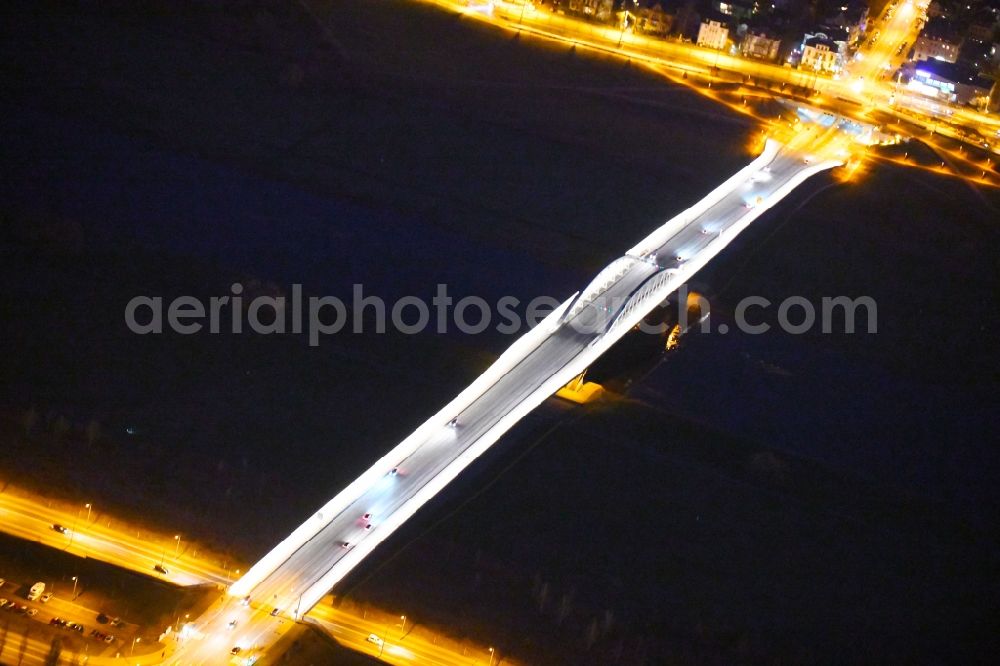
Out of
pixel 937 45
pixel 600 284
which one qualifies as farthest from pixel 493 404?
pixel 937 45

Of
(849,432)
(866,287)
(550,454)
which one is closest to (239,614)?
(550,454)

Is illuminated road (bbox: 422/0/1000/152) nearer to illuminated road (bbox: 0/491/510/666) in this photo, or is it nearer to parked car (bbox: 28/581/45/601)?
illuminated road (bbox: 0/491/510/666)

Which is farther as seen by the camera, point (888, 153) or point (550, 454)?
point (888, 153)

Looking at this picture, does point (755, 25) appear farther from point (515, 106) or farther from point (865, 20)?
point (515, 106)

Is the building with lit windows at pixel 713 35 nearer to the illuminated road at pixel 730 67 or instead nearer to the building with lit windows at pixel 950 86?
the illuminated road at pixel 730 67

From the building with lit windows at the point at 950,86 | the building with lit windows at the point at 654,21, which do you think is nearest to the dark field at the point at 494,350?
the building with lit windows at the point at 654,21

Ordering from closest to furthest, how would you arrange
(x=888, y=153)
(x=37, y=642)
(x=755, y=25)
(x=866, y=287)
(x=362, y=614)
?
(x=37, y=642) → (x=362, y=614) → (x=866, y=287) → (x=888, y=153) → (x=755, y=25)
